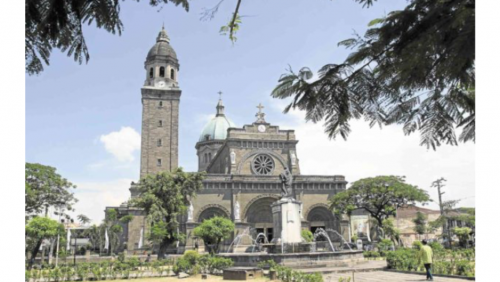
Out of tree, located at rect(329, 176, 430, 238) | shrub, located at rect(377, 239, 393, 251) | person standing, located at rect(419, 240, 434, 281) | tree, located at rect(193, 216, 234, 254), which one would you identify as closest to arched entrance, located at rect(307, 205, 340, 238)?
tree, located at rect(329, 176, 430, 238)

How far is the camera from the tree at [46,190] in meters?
33.8

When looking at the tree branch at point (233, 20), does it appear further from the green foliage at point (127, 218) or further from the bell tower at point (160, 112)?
the bell tower at point (160, 112)

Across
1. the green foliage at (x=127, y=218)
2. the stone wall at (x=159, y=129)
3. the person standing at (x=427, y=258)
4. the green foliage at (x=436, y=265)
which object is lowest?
the green foliage at (x=127, y=218)

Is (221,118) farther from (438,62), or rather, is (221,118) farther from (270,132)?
(438,62)

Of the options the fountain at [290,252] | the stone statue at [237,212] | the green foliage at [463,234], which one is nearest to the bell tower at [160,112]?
the stone statue at [237,212]

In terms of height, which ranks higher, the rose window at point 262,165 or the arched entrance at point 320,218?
the rose window at point 262,165

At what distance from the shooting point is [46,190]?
34.2 meters

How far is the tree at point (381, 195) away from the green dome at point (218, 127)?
27.1 metres

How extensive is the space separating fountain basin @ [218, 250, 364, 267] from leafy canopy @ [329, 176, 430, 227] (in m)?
Answer: 20.7

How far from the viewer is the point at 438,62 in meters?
2.54

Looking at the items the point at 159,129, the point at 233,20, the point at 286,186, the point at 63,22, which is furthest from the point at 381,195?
the point at 63,22

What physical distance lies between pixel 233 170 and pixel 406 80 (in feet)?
149

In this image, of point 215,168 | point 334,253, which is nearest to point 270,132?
point 215,168

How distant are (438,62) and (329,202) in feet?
149
